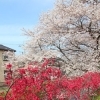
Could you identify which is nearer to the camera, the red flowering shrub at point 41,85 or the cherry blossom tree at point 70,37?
the red flowering shrub at point 41,85

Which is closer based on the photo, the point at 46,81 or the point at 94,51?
the point at 46,81

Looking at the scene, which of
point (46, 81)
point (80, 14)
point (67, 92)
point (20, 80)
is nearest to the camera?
point (20, 80)

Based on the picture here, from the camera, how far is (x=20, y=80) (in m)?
11.3

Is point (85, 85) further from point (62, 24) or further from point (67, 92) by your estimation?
point (62, 24)

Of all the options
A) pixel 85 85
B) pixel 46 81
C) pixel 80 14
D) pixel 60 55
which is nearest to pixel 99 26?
pixel 80 14

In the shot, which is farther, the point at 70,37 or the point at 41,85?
the point at 70,37

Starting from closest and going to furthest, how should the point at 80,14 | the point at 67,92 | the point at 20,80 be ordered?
the point at 20,80 < the point at 67,92 < the point at 80,14

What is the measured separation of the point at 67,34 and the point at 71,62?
196 centimetres

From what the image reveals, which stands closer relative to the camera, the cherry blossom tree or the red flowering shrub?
the red flowering shrub

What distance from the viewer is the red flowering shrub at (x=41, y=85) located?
37.3 feet

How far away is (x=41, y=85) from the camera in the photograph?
12.0 meters

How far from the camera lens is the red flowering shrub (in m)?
11.4

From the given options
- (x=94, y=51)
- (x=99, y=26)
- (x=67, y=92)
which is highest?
(x=99, y=26)

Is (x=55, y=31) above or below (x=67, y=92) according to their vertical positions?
above
